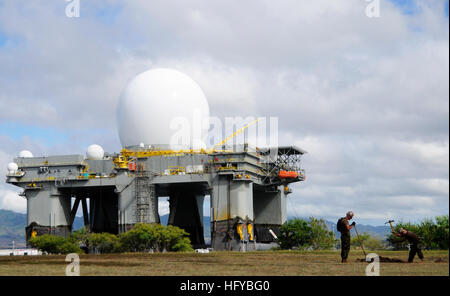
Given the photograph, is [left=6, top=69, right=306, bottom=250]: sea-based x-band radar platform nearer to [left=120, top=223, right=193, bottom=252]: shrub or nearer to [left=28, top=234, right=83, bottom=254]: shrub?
[left=120, top=223, right=193, bottom=252]: shrub

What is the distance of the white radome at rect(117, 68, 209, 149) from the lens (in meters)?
82.1

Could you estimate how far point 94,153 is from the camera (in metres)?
85.9

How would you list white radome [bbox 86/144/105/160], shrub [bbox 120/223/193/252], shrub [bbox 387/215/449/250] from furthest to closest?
white radome [bbox 86/144/105/160] → shrub [bbox 120/223/193/252] → shrub [bbox 387/215/449/250]

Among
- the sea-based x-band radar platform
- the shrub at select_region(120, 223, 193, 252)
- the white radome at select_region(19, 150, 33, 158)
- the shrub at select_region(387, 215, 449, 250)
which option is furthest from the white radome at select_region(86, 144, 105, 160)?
the shrub at select_region(387, 215, 449, 250)

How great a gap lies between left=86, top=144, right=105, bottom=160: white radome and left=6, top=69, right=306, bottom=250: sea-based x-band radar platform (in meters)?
0.15

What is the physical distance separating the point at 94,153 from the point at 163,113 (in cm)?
1252

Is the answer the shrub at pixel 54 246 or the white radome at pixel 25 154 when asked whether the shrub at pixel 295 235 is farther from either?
the white radome at pixel 25 154

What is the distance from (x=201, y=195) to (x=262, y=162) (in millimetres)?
18206

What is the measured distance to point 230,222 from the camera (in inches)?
3036

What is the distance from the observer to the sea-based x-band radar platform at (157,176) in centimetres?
7788

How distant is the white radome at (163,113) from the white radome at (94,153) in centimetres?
391
